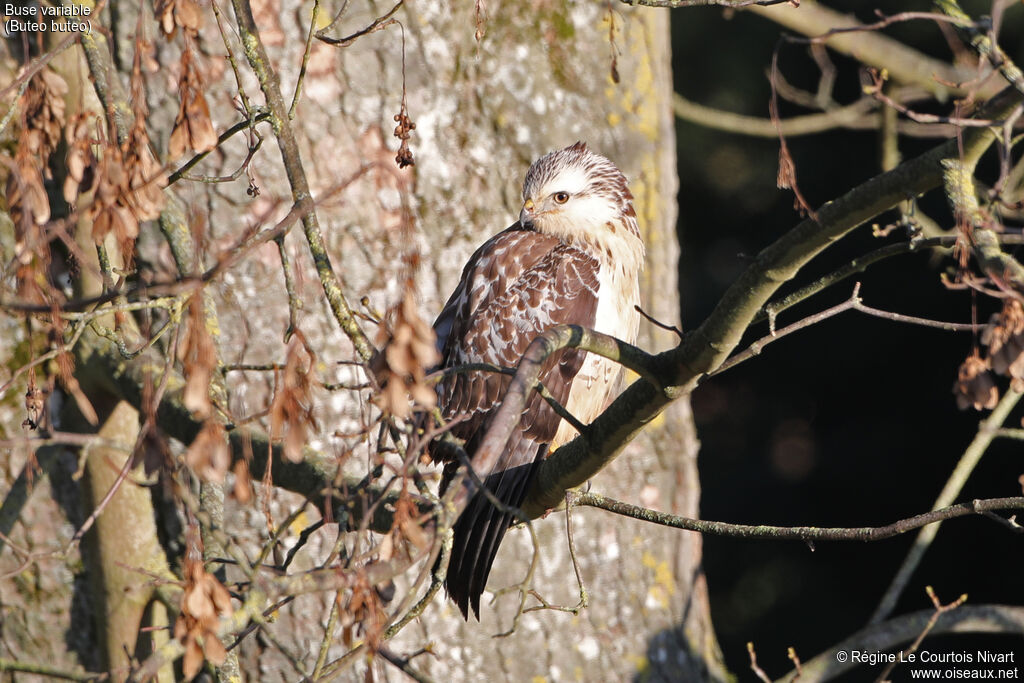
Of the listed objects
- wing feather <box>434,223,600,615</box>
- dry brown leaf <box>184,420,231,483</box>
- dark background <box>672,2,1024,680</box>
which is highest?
dark background <box>672,2,1024,680</box>

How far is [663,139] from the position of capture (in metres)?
4.25

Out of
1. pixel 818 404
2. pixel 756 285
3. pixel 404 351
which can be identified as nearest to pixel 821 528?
pixel 756 285

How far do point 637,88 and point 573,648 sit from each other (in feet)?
6.97

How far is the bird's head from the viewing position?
3.65 meters

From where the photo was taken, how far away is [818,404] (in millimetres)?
7809

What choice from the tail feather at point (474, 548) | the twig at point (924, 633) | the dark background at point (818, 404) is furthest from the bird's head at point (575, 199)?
the dark background at point (818, 404)

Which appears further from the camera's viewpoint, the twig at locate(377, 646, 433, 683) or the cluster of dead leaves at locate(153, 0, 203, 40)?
the twig at locate(377, 646, 433, 683)

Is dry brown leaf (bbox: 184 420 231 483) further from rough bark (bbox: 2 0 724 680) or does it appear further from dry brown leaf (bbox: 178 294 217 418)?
rough bark (bbox: 2 0 724 680)

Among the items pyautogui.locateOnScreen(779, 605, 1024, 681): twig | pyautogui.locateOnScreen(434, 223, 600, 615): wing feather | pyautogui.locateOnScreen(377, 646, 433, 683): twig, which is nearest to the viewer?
pyautogui.locateOnScreen(377, 646, 433, 683): twig

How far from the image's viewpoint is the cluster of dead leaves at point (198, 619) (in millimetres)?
1420

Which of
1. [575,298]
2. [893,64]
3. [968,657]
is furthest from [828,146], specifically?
[575,298]

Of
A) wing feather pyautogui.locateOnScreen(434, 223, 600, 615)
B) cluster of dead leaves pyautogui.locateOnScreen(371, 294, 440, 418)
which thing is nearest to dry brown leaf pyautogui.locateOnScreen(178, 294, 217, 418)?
cluster of dead leaves pyautogui.locateOnScreen(371, 294, 440, 418)

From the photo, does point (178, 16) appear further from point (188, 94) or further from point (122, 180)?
point (122, 180)

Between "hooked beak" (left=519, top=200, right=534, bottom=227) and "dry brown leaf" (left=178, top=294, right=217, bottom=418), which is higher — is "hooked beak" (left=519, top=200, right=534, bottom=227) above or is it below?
above
